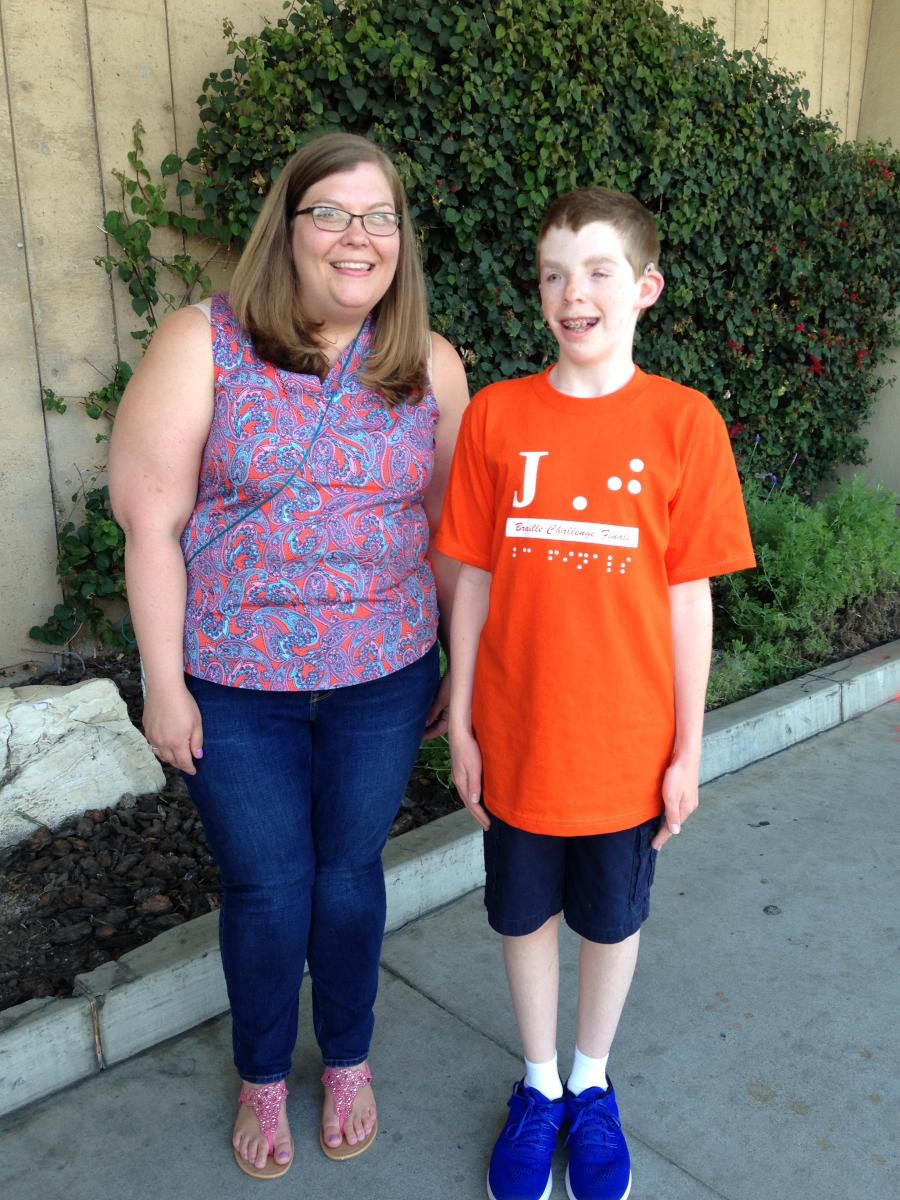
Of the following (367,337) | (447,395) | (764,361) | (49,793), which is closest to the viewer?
(367,337)

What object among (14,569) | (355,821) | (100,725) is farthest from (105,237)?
(355,821)

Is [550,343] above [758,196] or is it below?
below

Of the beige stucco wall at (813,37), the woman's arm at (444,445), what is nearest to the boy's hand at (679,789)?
the woman's arm at (444,445)

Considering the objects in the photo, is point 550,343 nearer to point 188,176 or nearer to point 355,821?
point 188,176

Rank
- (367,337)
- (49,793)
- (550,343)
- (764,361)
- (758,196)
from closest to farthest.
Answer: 1. (367,337)
2. (49,793)
3. (550,343)
4. (758,196)
5. (764,361)

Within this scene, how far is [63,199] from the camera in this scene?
387 cm

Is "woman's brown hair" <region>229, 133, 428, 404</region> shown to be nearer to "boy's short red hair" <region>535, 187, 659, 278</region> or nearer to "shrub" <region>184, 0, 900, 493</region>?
"boy's short red hair" <region>535, 187, 659, 278</region>

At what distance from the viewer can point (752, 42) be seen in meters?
6.36

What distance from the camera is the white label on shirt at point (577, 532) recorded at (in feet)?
5.69

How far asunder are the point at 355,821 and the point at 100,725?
1483mm

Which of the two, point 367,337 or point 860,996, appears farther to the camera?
point 860,996

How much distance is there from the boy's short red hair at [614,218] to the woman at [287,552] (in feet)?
1.10

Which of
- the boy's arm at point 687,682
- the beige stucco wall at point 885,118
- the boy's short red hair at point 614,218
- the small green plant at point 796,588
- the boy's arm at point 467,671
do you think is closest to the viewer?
the boy's short red hair at point 614,218

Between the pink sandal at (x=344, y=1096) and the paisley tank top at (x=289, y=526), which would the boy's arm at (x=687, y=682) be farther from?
the pink sandal at (x=344, y=1096)
